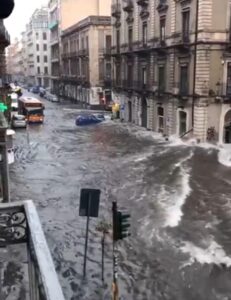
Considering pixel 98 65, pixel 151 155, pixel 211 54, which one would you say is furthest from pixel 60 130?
pixel 98 65

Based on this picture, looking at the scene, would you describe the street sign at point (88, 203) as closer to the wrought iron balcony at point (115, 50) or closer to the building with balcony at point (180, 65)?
the building with balcony at point (180, 65)

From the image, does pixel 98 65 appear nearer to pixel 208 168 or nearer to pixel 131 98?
pixel 131 98

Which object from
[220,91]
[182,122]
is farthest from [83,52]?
[220,91]

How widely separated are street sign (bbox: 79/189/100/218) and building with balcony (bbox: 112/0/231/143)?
20465 mm

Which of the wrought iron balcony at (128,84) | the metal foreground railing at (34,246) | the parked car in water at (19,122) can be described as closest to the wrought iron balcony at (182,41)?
the wrought iron balcony at (128,84)

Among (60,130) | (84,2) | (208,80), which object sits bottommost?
(60,130)

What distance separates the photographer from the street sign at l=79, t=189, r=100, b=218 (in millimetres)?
11766

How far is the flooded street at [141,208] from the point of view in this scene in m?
12.2

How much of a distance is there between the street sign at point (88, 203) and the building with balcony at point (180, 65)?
20465 millimetres

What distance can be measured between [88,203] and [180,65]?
2328 cm

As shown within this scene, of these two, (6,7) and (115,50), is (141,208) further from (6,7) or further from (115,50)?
(115,50)

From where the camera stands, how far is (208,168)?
25.5 m

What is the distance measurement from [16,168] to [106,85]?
118ft

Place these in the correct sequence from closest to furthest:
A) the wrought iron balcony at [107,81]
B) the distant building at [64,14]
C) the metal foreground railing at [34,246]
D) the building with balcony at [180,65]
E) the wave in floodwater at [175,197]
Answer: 1. the metal foreground railing at [34,246]
2. the wave in floodwater at [175,197]
3. the building with balcony at [180,65]
4. the wrought iron balcony at [107,81]
5. the distant building at [64,14]
